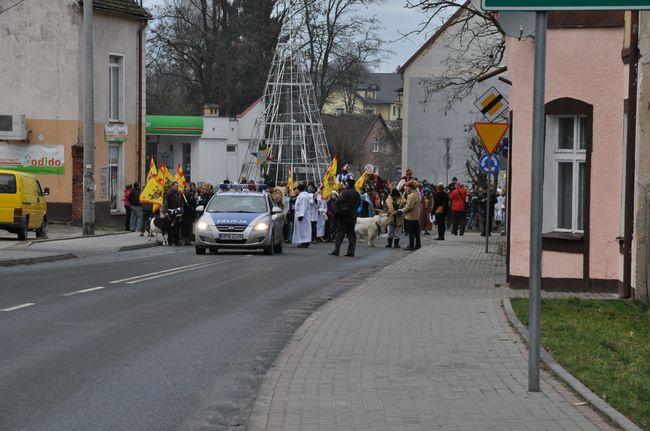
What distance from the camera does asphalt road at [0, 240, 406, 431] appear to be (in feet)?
28.0

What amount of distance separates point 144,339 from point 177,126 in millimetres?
58310

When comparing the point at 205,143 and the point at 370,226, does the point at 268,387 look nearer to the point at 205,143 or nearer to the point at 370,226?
the point at 370,226

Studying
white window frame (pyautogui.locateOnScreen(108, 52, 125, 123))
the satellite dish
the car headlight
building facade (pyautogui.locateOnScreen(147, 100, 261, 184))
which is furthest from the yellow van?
building facade (pyautogui.locateOnScreen(147, 100, 261, 184))

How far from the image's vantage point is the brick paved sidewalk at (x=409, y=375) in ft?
26.0

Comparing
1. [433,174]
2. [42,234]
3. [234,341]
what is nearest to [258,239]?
[42,234]

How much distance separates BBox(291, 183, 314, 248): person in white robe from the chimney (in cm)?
3403

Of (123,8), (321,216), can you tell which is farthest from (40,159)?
(321,216)

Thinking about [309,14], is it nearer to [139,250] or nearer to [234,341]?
[139,250]

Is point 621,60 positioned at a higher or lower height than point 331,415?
higher

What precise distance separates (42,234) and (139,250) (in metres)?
3.91

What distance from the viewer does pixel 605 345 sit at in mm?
11711

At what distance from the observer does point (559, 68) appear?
1797cm

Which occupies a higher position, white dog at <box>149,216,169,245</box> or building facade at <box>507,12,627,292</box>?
building facade at <box>507,12,627,292</box>

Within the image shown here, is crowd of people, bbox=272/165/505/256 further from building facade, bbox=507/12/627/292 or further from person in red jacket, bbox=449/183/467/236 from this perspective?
building facade, bbox=507/12/627/292
